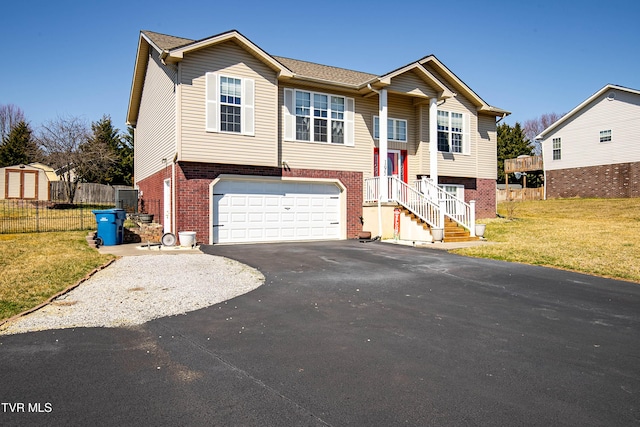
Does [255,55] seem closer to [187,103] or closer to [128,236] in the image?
[187,103]

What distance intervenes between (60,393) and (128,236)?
13.6 m

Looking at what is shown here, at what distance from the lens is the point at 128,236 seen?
53.7 feet

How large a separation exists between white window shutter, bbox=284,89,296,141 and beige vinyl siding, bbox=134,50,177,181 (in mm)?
4305

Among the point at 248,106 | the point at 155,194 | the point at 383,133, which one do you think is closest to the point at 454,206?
the point at 383,133

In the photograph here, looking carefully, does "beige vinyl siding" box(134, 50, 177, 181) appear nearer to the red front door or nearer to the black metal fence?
the black metal fence

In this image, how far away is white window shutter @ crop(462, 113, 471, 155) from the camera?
21891 mm

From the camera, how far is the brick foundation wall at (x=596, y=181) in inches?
1101

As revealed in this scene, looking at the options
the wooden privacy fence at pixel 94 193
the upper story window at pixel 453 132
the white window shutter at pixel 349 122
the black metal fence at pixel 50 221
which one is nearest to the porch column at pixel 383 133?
the white window shutter at pixel 349 122

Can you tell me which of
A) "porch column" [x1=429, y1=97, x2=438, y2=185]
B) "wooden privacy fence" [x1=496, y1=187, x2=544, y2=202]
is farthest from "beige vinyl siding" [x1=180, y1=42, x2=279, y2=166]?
"wooden privacy fence" [x1=496, y1=187, x2=544, y2=202]

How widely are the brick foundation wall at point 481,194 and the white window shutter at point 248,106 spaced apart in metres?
11.4

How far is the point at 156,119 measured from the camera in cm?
1880

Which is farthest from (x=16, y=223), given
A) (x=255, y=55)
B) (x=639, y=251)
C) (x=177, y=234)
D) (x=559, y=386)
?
(x=639, y=251)

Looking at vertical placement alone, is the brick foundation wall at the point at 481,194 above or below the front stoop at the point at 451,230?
above

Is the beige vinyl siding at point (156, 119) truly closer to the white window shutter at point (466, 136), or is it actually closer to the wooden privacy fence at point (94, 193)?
the wooden privacy fence at point (94, 193)
